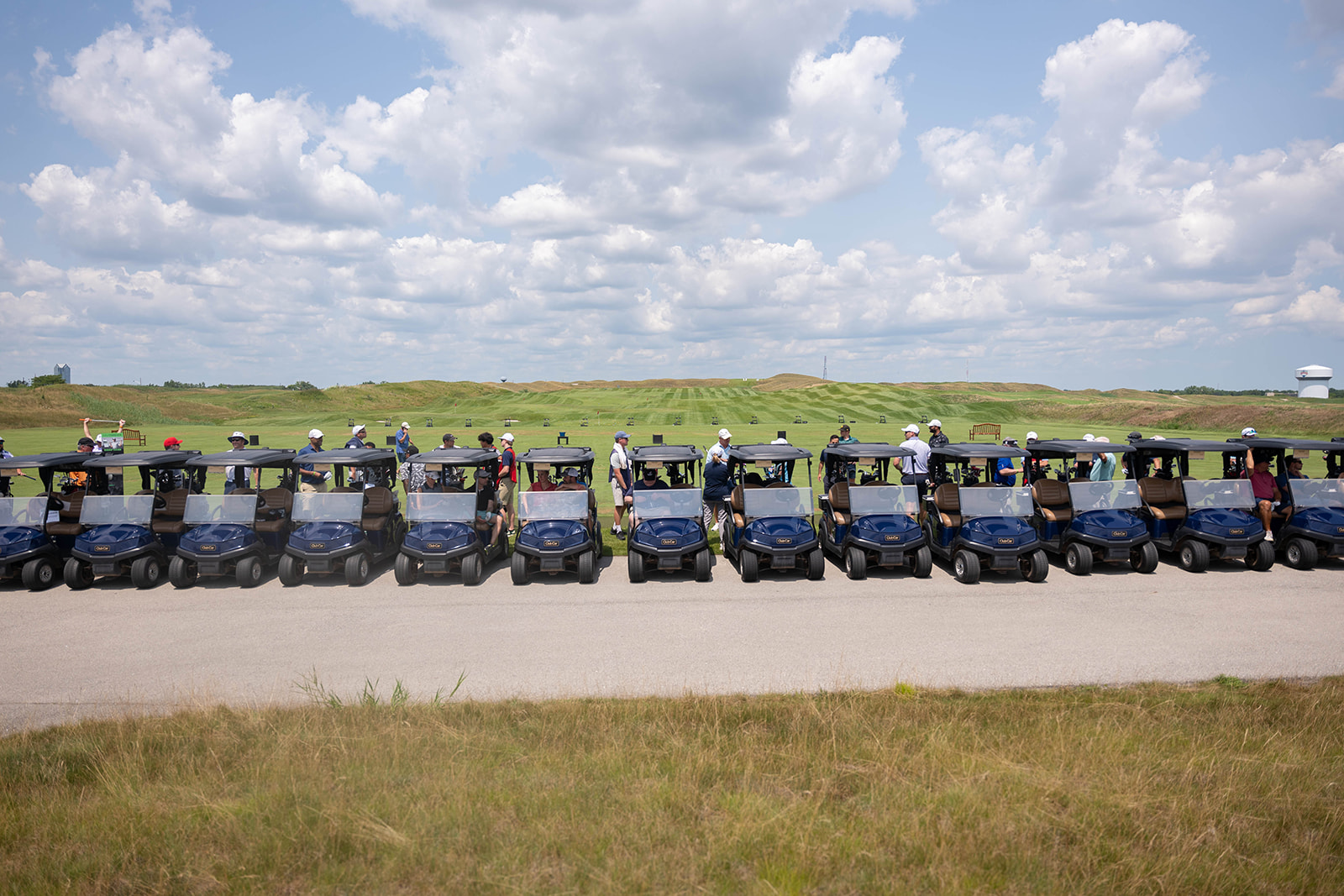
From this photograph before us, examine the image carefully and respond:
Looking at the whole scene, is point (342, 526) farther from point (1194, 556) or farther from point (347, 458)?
point (1194, 556)

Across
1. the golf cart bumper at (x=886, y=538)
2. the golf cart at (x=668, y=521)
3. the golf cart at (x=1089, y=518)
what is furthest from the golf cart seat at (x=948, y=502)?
the golf cart at (x=668, y=521)

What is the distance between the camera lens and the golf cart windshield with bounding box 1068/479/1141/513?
12688 millimetres

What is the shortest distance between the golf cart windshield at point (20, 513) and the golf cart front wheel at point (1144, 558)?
17927 millimetres

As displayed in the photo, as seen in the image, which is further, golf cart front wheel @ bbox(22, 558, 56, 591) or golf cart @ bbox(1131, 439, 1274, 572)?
golf cart @ bbox(1131, 439, 1274, 572)

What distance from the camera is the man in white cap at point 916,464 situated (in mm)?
14125

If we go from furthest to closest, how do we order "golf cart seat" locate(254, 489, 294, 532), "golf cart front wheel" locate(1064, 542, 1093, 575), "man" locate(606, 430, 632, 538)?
"man" locate(606, 430, 632, 538) → "golf cart seat" locate(254, 489, 294, 532) → "golf cart front wheel" locate(1064, 542, 1093, 575)

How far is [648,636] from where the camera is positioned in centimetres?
929

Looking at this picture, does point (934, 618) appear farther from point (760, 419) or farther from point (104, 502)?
point (760, 419)

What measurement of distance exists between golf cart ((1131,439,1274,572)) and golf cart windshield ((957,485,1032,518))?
2.43 m

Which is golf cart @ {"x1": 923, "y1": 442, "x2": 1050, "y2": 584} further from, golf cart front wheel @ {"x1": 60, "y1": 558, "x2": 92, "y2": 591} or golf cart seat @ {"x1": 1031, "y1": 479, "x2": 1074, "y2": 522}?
golf cart front wheel @ {"x1": 60, "y1": 558, "x2": 92, "y2": 591}

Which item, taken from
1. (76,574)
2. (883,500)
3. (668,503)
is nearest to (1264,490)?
(883,500)

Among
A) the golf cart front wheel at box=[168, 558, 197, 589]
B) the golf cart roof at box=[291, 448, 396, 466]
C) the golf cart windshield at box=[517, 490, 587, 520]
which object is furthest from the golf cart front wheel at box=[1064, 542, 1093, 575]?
the golf cart front wheel at box=[168, 558, 197, 589]

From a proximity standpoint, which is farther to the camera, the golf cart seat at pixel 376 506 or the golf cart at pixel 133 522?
the golf cart seat at pixel 376 506

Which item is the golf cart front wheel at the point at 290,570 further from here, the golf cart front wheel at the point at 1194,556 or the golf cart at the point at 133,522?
the golf cart front wheel at the point at 1194,556
